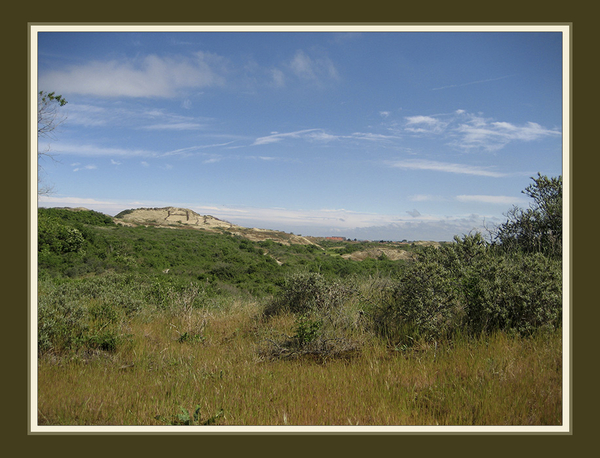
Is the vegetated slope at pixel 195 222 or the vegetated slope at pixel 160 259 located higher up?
the vegetated slope at pixel 195 222

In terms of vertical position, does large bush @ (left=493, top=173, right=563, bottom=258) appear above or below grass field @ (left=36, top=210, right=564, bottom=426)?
above

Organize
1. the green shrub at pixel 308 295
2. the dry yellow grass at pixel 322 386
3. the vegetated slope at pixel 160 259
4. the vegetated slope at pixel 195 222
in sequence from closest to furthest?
the dry yellow grass at pixel 322 386
the green shrub at pixel 308 295
the vegetated slope at pixel 160 259
the vegetated slope at pixel 195 222

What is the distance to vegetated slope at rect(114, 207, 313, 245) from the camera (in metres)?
48.3

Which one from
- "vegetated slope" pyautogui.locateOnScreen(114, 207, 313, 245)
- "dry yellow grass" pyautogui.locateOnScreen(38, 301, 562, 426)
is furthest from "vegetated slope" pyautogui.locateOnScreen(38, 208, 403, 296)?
"vegetated slope" pyautogui.locateOnScreen(114, 207, 313, 245)

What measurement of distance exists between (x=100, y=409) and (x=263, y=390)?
5.02ft

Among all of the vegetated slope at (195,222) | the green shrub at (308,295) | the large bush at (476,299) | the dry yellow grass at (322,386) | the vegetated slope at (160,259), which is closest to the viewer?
the dry yellow grass at (322,386)

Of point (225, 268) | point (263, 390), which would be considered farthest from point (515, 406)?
point (225, 268)

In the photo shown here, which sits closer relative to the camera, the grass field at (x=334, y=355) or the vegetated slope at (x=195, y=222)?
the grass field at (x=334, y=355)

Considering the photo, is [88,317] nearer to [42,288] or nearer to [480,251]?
[42,288]

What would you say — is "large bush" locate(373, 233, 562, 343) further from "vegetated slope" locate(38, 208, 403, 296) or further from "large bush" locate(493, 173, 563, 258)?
"vegetated slope" locate(38, 208, 403, 296)

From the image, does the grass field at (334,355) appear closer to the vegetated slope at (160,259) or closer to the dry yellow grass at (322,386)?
the dry yellow grass at (322,386)

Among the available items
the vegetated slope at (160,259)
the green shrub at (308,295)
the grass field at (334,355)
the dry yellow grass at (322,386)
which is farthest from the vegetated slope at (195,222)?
the dry yellow grass at (322,386)

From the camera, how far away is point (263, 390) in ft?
11.9

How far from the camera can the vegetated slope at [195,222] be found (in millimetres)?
48319
